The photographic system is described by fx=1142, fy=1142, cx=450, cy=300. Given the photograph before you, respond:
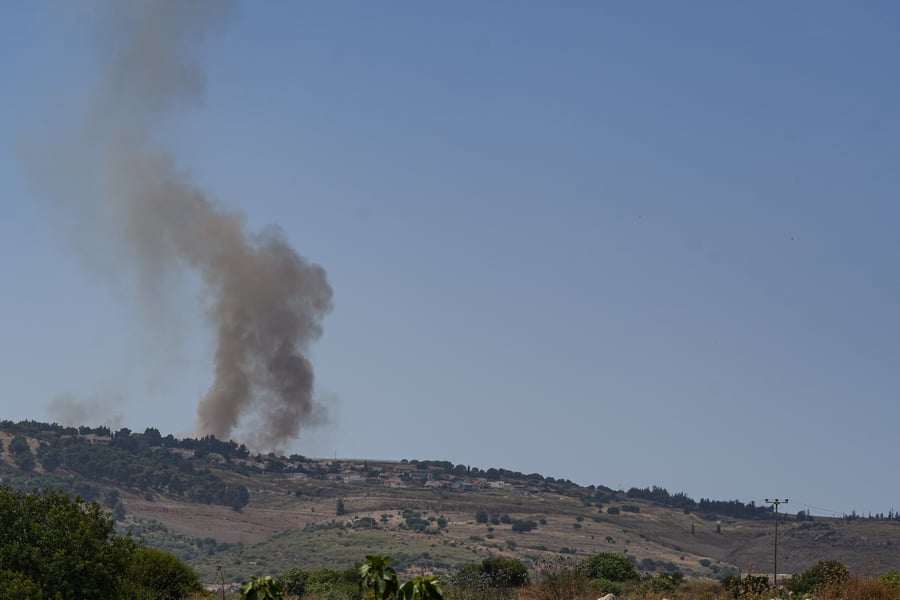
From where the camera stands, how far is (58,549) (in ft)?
99.8

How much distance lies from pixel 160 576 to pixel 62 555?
469 centimetres

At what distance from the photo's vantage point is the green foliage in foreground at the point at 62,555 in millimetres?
29703

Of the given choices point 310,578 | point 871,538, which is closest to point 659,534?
point 871,538

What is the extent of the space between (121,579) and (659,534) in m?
166

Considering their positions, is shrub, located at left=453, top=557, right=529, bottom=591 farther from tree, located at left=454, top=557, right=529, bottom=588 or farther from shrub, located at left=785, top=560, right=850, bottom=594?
shrub, located at left=785, top=560, right=850, bottom=594

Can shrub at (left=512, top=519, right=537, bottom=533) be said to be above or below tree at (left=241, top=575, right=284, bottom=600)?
above

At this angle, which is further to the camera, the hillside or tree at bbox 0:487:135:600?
the hillside

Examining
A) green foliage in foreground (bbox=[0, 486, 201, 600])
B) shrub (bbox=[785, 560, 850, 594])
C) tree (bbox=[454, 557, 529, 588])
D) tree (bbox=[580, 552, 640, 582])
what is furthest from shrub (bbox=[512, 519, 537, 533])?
green foliage in foreground (bbox=[0, 486, 201, 600])

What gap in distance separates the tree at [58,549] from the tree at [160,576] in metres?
1.06

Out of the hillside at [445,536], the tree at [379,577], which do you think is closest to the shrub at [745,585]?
the tree at [379,577]

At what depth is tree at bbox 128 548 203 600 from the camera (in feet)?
109

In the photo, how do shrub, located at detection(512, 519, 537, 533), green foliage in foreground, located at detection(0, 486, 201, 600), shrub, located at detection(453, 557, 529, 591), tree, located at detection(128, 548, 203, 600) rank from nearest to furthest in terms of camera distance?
green foliage in foreground, located at detection(0, 486, 201, 600) < tree, located at detection(128, 548, 203, 600) < shrub, located at detection(453, 557, 529, 591) < shrub, located at detection(512, 519, 537, 533)

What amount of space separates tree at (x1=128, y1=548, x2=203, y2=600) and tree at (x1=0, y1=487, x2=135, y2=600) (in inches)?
41.9

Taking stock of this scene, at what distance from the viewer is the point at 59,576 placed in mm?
29875
